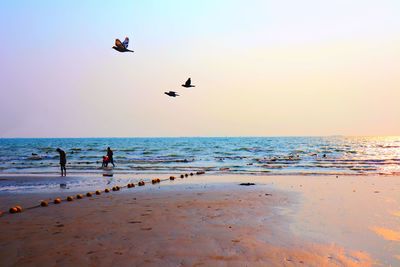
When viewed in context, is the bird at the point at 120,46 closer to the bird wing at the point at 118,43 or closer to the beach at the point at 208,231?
the bird wing at the point at 118,43

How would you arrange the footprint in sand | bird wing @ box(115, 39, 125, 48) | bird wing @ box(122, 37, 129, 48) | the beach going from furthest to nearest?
bird wing @ box(122, 37, 129, 48)
bird wing @ box(115, 39, 125, 48)
the footprint in sand
the beach

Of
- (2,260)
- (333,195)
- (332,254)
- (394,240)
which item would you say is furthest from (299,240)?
(333,195)

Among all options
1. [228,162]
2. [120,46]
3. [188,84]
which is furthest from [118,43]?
[228,162]

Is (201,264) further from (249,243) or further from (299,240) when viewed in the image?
(299,240)

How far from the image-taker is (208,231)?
9.62 metres

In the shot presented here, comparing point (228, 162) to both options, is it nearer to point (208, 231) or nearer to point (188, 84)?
point (188, 84)

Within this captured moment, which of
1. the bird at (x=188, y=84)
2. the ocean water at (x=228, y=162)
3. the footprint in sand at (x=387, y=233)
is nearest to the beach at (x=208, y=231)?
the footprint in sand at (x=387, y=233)

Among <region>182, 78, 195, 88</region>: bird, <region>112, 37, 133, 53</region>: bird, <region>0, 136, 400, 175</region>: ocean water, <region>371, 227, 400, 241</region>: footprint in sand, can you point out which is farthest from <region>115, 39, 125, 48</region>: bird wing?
<region>0, 136, 400, 175</region>: ocean water

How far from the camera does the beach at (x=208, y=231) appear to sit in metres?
7.55

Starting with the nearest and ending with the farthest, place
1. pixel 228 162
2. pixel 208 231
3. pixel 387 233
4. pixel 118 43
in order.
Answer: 1. pixel 387 233
2. pixel 208 231
3. pixel 118 43
4. pixel 228 162

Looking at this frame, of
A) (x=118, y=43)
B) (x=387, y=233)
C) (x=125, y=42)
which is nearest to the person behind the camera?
(x=387, y=233)

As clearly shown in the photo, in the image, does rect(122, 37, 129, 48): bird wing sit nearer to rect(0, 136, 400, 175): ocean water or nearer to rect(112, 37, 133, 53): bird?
rect(112, 37, 133, 53): bird

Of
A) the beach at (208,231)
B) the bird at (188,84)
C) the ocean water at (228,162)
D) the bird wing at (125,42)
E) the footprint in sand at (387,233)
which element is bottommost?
the ocean water at (228,162)

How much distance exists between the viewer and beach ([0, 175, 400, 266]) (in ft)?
24.8
